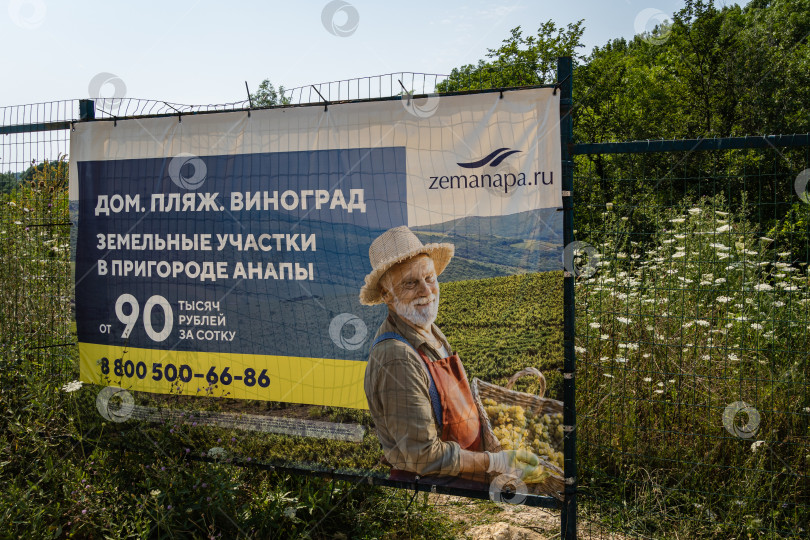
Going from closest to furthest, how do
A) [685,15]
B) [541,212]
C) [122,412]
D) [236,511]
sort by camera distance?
[541,212] → [236,511] → [122,412] → [685,15]

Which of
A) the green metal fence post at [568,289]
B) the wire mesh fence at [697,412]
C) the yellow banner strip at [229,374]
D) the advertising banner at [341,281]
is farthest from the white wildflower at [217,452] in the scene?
the wire mesh fence at [697,412]

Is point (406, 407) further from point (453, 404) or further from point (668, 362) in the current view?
point (668, 362)

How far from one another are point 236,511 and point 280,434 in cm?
57

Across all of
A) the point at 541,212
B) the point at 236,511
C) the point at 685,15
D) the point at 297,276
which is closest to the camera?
the point at 541,212

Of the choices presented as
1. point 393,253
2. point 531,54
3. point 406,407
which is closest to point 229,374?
point 406,407

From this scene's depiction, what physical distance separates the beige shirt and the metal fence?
81 centimetres

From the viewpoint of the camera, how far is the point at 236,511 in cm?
360

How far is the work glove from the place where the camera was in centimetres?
340

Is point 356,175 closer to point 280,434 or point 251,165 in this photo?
point 251,165

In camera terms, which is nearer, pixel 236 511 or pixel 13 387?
pixel 236 511

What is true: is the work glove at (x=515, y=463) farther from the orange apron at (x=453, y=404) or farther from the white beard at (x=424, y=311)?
the white beard at (x=424, y=311)

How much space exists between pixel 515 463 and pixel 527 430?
0.73 ft

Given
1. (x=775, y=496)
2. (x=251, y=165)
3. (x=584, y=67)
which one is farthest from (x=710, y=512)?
(x=584, y=67)

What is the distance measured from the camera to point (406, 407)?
3500 mm
